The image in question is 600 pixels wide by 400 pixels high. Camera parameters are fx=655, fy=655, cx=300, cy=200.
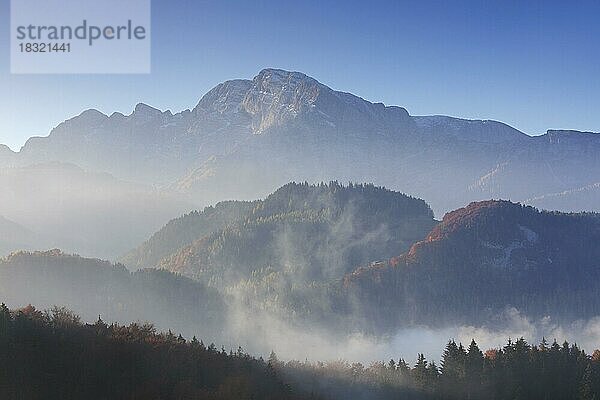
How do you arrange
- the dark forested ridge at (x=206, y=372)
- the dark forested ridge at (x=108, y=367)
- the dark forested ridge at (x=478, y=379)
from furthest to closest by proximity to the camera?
the dark forested ridge at (x=478, y=379) → the dark forested ridge at (x=206, y=372) → the dark forested ridge at (x=108, y=367)

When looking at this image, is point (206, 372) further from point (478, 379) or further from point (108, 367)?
point (478, 379)

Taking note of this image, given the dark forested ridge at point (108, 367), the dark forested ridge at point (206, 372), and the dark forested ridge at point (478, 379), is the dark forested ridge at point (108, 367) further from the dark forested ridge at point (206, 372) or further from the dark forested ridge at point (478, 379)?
the dark forested ridge at point (478, 379)

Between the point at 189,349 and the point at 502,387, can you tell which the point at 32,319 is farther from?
the point at 502,387

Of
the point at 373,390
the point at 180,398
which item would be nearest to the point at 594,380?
the point at 373,390

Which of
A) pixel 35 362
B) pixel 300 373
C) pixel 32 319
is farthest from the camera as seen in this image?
pixel 300 373

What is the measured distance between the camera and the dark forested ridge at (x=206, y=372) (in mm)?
90938

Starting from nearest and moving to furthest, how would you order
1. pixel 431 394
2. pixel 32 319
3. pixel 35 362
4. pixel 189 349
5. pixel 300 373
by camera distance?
pixel 35 362 → pixel 32 319 → pixel 189 349 → pixel 431 394 → pixel 300 373

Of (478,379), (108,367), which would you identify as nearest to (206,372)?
(108,367)

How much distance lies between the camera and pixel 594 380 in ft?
475

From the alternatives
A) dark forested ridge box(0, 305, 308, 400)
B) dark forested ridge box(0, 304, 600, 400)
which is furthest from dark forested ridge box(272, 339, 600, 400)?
dark forested ridge box(0, 305, 308, 400)

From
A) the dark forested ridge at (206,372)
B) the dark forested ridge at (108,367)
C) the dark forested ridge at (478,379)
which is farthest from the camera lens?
the dark forested ridge at (478,379)

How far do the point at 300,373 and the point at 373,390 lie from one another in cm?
1749

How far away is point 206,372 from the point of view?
4604 inches

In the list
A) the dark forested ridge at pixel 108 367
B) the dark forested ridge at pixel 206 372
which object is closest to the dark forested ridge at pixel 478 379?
the dark forested ridge at pixel 206 372
